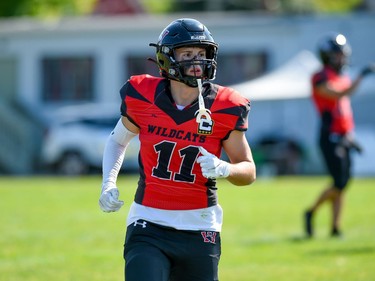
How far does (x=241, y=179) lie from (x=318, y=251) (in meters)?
4.72

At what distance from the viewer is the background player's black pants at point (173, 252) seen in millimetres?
5016

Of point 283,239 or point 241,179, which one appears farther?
point 283,239

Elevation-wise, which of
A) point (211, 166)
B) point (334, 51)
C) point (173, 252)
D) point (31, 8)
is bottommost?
point (173, 252)

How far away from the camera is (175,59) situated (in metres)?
5.17

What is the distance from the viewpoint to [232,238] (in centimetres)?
1104

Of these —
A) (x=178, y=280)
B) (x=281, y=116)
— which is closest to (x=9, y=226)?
(x=178, y=280)

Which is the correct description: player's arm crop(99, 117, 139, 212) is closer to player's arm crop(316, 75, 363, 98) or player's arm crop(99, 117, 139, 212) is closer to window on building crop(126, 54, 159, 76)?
player's arm crop(316, 75, 363, 98)

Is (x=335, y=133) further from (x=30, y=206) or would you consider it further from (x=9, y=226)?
(x=30, y=206)

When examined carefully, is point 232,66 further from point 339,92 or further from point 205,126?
point 205,126

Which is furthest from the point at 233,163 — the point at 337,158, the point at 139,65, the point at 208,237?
the point at 139,65

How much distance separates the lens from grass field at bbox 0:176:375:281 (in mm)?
8523

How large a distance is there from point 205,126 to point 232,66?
23657mm

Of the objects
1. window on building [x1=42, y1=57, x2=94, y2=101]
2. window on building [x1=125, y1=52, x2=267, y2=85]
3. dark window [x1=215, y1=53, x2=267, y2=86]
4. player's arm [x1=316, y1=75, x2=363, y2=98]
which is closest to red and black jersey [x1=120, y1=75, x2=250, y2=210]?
player's arm [x1=316, y1=75, x2=363, y2=98]

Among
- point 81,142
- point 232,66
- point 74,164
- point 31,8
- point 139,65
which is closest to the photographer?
point 81,142
